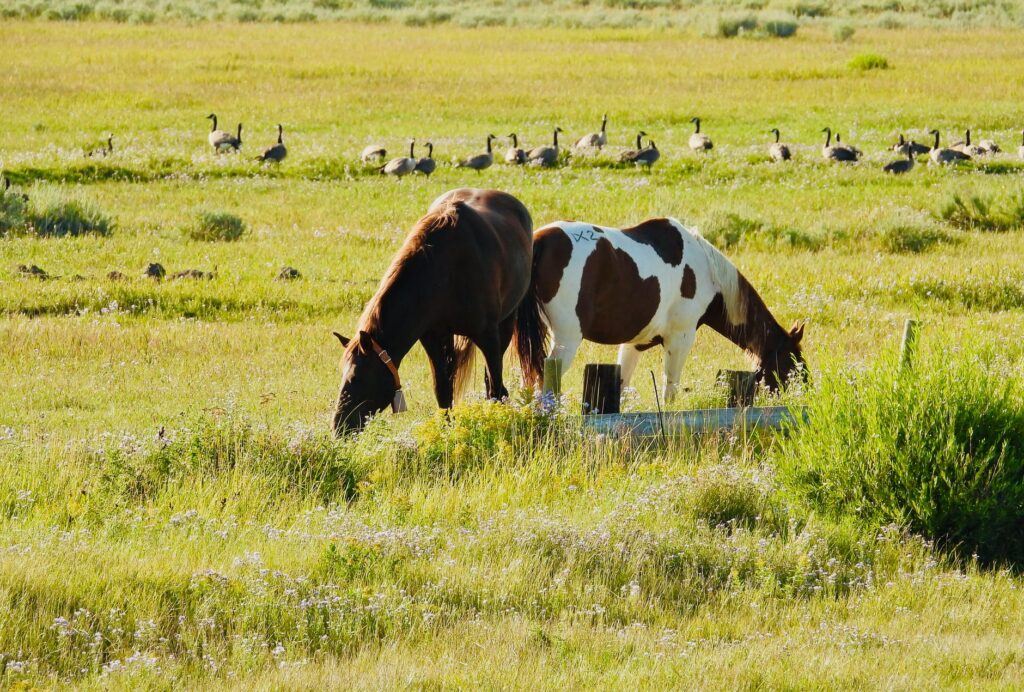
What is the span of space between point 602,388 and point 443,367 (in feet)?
4.44

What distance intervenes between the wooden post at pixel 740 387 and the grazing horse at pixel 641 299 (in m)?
0.26

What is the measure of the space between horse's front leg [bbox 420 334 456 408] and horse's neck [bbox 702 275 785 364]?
9.20 ft

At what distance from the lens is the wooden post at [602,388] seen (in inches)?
408

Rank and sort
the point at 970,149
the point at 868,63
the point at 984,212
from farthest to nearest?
the point at 868,63 < the point at 970,149 < the point at 984,212

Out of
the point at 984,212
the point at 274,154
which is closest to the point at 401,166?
the point at 274,154

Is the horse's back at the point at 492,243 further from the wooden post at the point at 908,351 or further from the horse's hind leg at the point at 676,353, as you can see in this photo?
the wooden post at the point at 908,351

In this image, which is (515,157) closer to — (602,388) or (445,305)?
(602,388)

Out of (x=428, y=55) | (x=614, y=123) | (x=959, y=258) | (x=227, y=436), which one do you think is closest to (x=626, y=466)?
(x=227, y=436)

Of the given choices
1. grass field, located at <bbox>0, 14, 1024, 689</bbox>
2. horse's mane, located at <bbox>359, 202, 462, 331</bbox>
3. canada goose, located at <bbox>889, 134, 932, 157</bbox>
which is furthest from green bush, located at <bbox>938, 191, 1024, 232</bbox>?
horse's mane, located at <bbox>359, 202, 462, 331</bbox>

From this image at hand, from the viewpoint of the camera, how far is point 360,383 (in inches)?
378

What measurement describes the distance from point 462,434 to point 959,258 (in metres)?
12.5

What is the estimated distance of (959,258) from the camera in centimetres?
1969

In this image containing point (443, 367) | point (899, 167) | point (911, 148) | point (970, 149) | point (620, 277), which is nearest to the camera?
point (443, 367)

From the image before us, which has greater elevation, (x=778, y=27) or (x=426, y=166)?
(x=778, y=27)
